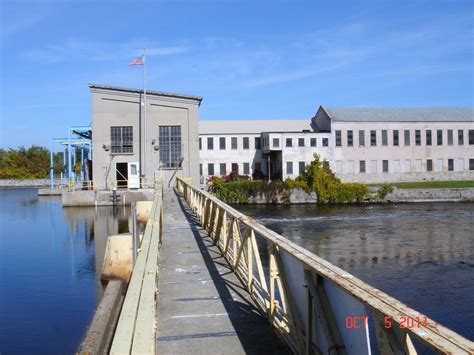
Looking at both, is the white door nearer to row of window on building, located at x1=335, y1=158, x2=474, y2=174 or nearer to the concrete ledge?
row of window on building, located at x1=335, y1=158, x2=474, y2=174

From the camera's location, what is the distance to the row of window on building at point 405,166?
56719 millimetres

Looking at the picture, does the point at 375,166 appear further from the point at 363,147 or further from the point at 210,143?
the point at 210,143

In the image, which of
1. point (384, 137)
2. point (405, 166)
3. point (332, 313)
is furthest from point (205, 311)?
point (405, 166)

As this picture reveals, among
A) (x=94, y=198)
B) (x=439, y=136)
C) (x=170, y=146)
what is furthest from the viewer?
(x=439, y=136)

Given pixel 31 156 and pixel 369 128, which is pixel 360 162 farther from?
pixel 31 156

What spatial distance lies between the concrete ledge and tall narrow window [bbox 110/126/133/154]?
29441 mm

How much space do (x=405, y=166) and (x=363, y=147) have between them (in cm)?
563

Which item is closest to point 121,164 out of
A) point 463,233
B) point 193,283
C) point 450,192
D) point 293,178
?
point 293,178

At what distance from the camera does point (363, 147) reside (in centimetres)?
5684

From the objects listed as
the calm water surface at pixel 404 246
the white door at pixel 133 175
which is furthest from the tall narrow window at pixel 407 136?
the white door at pixel 133 175

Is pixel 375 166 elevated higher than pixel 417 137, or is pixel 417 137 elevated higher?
pixel 417 137

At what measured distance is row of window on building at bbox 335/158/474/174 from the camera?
186 ft

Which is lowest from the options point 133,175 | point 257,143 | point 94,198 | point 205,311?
point 205,311

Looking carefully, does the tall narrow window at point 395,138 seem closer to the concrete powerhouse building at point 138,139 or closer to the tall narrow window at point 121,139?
the concrete powerhouse building at point 138,139
